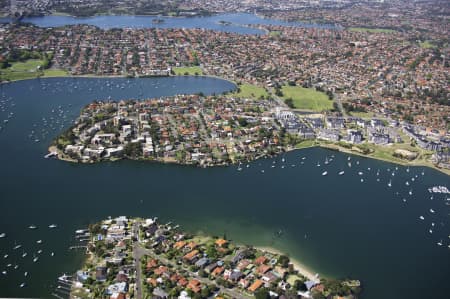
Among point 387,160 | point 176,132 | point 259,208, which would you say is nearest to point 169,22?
point 176,132

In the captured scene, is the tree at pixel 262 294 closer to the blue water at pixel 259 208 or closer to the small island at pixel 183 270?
the small island at pixel 183 270

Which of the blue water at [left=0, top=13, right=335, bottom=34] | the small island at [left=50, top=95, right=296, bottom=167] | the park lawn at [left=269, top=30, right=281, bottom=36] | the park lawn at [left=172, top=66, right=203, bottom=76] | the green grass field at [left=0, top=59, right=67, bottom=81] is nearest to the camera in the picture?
the small island at [left=50, top=95, right=296, bottom=167]

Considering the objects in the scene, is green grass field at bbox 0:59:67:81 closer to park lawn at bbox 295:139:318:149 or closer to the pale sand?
park lawn at bbox 295:139:318:149

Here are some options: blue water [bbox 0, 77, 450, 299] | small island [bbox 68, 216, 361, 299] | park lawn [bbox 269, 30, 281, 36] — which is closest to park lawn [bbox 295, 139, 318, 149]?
blue water [bbox 0, 77, 450, 299]

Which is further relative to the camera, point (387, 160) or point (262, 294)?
point (387, 160)

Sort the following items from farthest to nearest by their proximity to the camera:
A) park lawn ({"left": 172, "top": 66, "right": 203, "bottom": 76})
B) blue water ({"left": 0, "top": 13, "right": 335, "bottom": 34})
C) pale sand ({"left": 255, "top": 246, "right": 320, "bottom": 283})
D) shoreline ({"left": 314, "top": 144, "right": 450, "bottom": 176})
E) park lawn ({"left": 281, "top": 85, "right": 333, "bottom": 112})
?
blue water ({"left": 0, "top": 13, "right": 335, "bottom": 34}) < park lawn ({"left": 172, "top": 66, "right": 203, "bottom": 76}) < park lawn ({"left": 281, "top": 85, "right": 333, "bottom": 112}) < shoreline ({"left": 314, "top": 144, "right": 450, "bottom": 176}) < pale sand ({"left": 255, "top": 246, "right": 320, "bottom": 283})

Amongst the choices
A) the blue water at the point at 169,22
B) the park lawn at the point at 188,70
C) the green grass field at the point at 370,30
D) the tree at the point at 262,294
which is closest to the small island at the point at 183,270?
the tree at the point at 262,294

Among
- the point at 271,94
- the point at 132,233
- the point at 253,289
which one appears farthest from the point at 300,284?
the point at 271,94

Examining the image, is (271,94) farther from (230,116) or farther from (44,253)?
(44,253)

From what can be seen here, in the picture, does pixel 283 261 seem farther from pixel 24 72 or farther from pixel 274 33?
pixel 274 33
